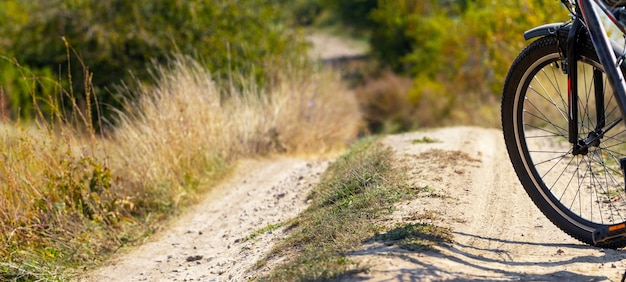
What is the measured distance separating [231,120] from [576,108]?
6523 mm

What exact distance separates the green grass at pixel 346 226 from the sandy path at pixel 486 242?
0.15 m

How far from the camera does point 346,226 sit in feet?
16.5

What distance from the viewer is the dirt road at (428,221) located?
4066mm

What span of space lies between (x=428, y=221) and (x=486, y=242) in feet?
1.45

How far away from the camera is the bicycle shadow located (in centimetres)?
387

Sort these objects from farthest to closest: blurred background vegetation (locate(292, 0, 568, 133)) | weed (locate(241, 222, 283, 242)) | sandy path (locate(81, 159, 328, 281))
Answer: blurred background vegetation (locate(292, 0, 568, 133)) → weed (locate(241, 222, 283, 242)) → sandy path (locate(81, 159, 328, 281))

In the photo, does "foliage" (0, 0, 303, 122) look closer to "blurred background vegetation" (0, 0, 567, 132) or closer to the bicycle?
"blurred background vegetation" (0, 0, 567, 132)

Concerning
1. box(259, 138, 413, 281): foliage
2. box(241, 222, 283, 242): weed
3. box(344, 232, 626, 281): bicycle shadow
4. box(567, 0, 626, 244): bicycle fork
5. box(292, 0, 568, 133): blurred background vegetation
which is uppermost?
box(567, 0, 626, 244): bicycle fork

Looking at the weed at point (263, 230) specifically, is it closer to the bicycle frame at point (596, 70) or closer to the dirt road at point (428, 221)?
the dirt road at point (428, 221)

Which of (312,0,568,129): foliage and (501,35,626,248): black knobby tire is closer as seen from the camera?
(501,35,626,248): black knobby tire

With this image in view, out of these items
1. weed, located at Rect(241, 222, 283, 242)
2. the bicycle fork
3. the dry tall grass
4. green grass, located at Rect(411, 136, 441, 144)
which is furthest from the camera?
green grass, located at Rect(411, 136, 441, 144)

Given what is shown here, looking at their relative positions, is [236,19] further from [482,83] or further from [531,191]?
[531,191]

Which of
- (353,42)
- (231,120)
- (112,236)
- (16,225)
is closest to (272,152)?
(231,120)

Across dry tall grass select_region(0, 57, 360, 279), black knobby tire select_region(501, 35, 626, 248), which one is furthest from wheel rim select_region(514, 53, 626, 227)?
dry tall grass select_region(0, 57, 360, 279)
